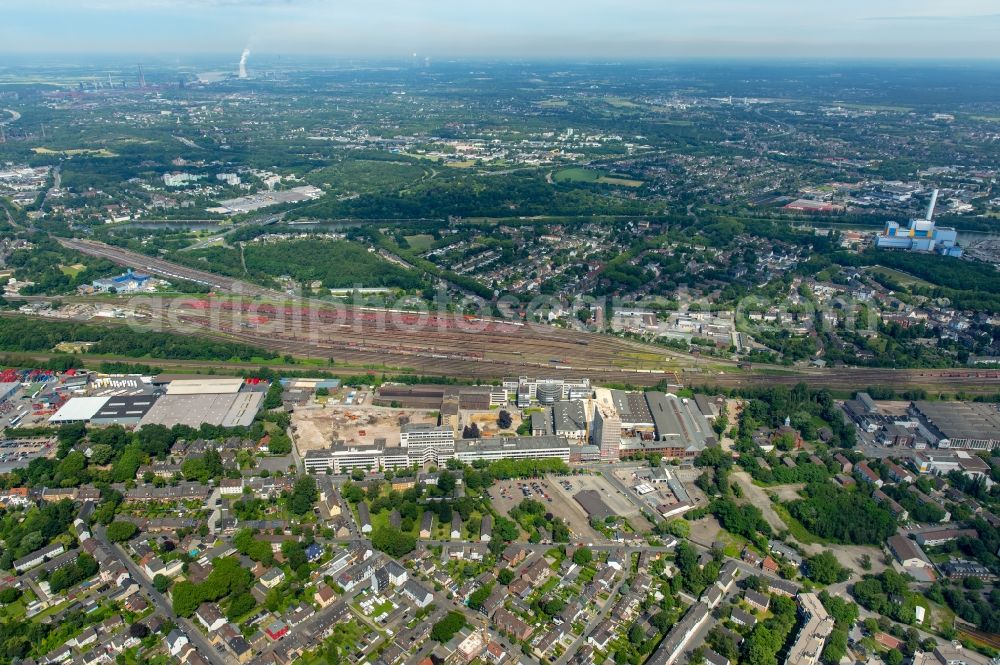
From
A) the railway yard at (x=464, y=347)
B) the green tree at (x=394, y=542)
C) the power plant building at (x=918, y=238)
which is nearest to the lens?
the green tree at (x=394, y=542)

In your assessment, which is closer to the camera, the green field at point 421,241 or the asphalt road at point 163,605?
the asphalt road at point 163,605

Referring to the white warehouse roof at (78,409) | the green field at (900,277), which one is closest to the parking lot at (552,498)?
the white warehouse roof at (78,409)

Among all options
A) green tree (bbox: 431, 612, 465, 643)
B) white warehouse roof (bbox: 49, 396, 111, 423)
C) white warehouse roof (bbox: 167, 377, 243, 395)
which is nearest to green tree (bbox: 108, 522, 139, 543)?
white warehouse roof (bbox: 49, 396, 111, 423)

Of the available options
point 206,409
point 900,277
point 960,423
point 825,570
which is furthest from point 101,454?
point 900,277

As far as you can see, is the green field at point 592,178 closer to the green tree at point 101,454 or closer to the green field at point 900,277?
the green field at point 900,277

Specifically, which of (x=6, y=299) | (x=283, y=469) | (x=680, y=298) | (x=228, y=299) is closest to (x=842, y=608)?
(x=283, y=469)

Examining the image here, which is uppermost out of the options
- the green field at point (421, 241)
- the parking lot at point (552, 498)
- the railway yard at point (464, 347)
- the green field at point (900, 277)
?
the green field at point (900, 277)
